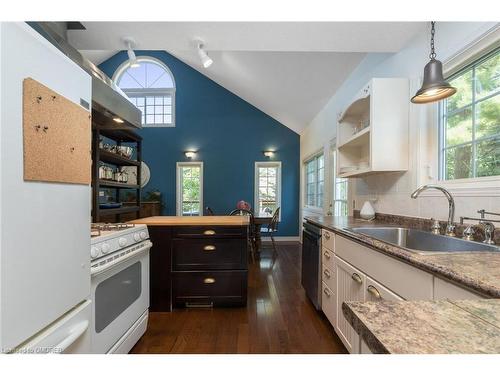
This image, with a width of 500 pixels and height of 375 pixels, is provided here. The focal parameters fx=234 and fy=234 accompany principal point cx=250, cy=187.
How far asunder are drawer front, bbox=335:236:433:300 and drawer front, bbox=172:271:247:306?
3.81ft

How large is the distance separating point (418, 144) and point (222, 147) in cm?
475

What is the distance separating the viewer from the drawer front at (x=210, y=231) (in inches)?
90.2

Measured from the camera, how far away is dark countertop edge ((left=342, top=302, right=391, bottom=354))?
0.38 meters

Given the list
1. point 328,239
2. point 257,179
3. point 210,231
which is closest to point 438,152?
point 328,239

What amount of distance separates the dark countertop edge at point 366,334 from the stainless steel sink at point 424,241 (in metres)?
0.70

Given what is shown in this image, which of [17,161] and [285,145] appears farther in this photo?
[285,145]

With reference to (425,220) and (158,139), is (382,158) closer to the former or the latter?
(425,220)

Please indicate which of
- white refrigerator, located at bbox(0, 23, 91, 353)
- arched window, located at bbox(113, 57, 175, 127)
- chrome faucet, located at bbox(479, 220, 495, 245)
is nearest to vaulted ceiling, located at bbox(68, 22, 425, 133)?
white refrigerator, located at bbox(0, 23, 91, 353)

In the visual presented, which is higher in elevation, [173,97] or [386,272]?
[173,97]

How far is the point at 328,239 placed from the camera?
1950 millimetres

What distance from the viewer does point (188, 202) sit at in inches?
240
